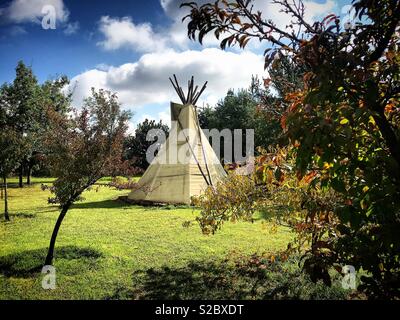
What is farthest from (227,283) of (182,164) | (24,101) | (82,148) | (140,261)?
(24,101)

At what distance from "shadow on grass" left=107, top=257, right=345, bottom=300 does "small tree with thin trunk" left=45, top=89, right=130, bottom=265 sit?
8.23 feet

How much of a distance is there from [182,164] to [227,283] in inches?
417

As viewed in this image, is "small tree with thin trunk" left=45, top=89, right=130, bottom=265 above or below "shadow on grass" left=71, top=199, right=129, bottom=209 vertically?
above

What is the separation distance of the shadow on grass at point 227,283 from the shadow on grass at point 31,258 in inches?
80.9

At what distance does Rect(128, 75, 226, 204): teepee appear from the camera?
1609 cm

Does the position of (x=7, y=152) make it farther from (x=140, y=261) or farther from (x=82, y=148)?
(x=140, y=261)

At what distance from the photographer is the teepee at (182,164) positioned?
16.1 m

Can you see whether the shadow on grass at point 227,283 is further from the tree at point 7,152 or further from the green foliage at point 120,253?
the tree at point 7,152

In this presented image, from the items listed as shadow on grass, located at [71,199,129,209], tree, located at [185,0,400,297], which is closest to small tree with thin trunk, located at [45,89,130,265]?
tree, located at [185,0,400,297]

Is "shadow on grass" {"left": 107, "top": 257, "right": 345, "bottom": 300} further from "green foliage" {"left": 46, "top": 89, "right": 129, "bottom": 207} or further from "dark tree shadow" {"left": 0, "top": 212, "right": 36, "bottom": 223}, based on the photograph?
"dark tree shadow" {"left": 0, "top": 212, "right": 36, "bottom": 223}

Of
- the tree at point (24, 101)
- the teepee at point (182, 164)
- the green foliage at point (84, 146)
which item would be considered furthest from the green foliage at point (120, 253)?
the tree at point (24, 101)

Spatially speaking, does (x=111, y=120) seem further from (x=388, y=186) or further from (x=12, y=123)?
(x=12, y=123)

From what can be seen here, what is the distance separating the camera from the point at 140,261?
761 centimetres

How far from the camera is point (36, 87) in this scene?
2922 centimetres
